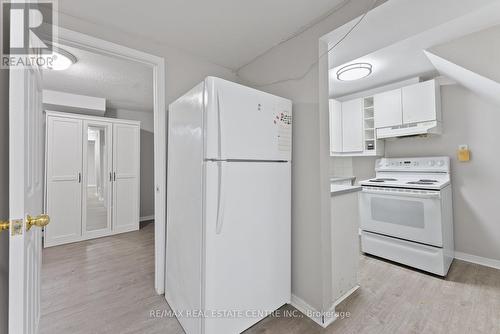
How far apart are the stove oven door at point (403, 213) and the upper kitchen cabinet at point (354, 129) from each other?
34.2 inches

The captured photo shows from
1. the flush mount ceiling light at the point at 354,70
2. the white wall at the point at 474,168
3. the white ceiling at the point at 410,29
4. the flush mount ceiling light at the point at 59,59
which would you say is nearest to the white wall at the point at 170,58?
the flush mount ceiling light at the point at 59,59

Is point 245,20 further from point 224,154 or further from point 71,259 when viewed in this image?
point 71,259

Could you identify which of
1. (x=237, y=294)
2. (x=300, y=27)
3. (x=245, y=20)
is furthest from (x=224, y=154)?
(x=300, y=27)

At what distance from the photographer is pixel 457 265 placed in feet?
8.14

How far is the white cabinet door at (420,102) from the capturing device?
2633mm

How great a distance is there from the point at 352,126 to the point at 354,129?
0.06m

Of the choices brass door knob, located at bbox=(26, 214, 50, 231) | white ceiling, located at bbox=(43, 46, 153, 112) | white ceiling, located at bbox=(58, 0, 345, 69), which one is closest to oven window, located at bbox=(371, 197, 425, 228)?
white ceiling, located at bbox=(58, 0, 345, 69)

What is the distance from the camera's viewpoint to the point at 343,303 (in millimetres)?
1842

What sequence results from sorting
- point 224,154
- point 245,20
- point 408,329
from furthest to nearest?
1. point 245,20
2. point 408,329
3. point 224,154

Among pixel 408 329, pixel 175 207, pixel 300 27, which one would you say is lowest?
pixel 408 329

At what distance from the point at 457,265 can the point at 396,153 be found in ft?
5.10

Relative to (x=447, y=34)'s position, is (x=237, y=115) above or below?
below

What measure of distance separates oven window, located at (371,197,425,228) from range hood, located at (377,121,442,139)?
94cm

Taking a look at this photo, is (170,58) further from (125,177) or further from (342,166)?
(342,166)
